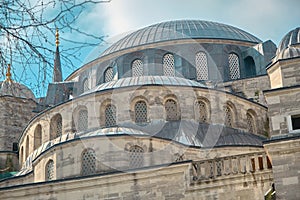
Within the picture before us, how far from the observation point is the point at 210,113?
84.3 feet

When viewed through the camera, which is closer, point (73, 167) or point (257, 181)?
point (257, 181)

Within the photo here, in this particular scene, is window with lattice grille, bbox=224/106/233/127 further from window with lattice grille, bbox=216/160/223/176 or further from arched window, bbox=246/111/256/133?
window with lattice grille, bbox=216/160/223/176

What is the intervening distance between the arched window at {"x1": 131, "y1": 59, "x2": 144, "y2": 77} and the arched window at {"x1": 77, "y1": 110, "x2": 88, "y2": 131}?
21.6 ft

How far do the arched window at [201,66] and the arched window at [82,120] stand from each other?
786 cm

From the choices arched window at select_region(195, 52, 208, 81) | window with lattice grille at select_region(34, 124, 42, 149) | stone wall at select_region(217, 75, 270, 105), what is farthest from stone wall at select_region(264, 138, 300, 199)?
arched window at select_region(195, 52, 208, 81)

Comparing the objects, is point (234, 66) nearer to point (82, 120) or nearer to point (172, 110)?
point (172, 110)

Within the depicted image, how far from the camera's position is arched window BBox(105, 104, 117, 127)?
25.2 m

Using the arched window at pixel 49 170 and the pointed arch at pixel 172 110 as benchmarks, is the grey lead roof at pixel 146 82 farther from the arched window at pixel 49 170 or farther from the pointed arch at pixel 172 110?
the arched window at pixel 49 170

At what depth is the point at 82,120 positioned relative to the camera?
25.9m

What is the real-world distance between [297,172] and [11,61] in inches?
410

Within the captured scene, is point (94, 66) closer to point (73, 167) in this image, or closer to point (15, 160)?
point (15, 160)

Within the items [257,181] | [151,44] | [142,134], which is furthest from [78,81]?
[257,181]

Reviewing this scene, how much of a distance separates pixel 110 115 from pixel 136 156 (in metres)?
4.15

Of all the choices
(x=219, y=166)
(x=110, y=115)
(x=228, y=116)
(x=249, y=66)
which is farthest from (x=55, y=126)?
(x=249, y=66)
